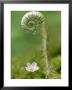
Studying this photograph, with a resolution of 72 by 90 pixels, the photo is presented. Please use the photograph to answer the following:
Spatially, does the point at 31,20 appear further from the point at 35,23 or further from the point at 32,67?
the point at 32,67

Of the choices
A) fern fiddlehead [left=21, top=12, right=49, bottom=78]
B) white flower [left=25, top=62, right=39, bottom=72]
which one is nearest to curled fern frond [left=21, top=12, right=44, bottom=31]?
fern fiddlehead [left=21, top=12, right=49, bottom=78]

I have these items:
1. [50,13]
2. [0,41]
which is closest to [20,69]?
[0,41]

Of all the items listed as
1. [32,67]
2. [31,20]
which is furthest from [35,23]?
[32,67]

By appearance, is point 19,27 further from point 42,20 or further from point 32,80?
point 32,80

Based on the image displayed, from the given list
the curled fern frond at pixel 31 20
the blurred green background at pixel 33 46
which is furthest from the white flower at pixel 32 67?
the curled fern frond at pixel 31 20

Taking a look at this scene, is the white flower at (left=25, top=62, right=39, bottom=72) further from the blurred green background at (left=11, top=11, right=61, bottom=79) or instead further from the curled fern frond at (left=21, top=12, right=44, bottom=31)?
the curled fern frond at (left=21, top=12, right=44, bottom=31)

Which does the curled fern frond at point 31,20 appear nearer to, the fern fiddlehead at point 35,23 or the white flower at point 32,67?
the fern fiddlehead at point 35,23
